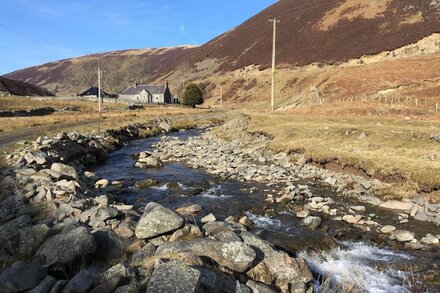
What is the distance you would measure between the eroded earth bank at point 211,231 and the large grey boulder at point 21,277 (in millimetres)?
21

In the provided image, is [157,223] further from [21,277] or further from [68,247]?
[21,277]

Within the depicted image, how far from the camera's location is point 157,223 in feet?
34.2

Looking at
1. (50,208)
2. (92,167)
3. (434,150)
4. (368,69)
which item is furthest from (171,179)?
(368,69)

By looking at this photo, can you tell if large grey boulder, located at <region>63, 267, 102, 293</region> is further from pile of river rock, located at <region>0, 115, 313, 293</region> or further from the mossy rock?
the mossy rock

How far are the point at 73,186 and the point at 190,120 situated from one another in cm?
5087

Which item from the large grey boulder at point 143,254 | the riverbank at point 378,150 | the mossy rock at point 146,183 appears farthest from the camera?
the mossy rock at point 146,183

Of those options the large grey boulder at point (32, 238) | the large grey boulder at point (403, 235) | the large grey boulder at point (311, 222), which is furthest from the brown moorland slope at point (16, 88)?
the large grey boulder at point (403, 235)

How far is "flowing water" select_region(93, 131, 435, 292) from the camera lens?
11.0 metres

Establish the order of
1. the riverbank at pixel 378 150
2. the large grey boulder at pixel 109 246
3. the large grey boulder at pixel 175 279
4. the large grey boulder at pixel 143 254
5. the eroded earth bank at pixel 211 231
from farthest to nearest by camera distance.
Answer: the riverbank at pixel 378 150, the large grey boulder at pixel 109 246, the large grey boulder at pixel 143 254, the eroded earth bank at pixel 211 231, the large grey boulder at pixel 175 279

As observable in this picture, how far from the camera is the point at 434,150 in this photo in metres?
21.6

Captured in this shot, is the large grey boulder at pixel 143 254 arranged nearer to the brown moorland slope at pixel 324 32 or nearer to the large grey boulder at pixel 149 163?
the large grey boulder at pixel 149 163

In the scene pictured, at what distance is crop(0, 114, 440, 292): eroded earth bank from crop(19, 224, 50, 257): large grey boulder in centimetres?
3

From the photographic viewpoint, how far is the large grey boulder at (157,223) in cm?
1032

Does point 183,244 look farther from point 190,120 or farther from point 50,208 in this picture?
point 190,120
